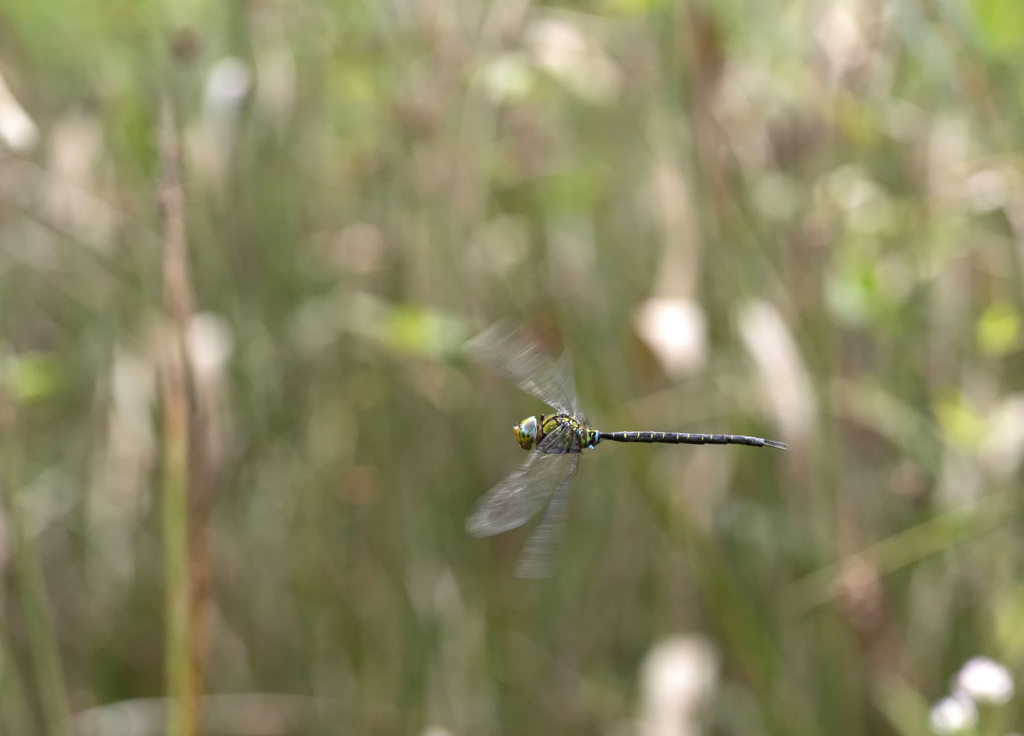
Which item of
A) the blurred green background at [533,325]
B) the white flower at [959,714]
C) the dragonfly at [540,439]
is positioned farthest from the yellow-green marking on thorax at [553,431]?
the white flower at [959,714]

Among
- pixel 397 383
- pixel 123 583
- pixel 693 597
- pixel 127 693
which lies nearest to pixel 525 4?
pixel 397 383

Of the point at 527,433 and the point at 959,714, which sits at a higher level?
the point at 527,433

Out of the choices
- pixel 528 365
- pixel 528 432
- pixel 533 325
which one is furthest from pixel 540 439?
pixel 533 325

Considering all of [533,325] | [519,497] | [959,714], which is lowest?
[959,714]

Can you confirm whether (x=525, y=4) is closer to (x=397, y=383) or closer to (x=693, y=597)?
(x=397, y=383)

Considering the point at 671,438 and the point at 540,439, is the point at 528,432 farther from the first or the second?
the point at 671,438

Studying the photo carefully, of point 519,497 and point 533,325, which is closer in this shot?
point 519,497

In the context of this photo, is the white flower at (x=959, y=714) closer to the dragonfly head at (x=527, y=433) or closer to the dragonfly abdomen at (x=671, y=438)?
the dragonfly abdomen at (x=671, y=438)
